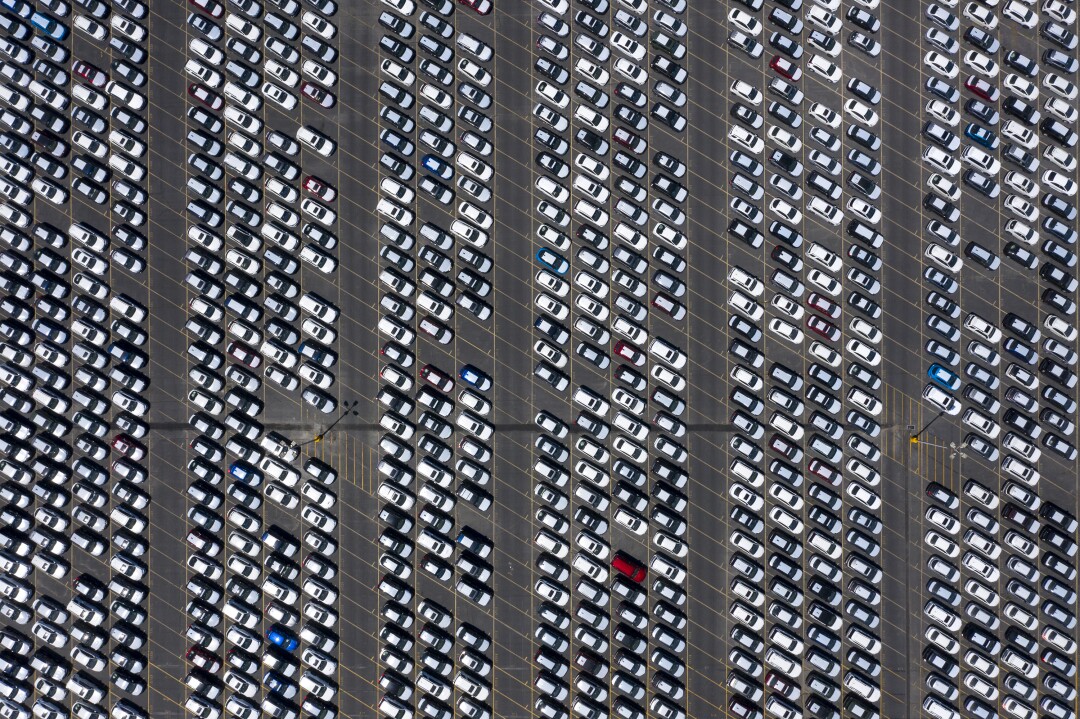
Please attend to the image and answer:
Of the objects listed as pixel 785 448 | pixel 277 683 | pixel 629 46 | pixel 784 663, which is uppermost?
pixel 629 46

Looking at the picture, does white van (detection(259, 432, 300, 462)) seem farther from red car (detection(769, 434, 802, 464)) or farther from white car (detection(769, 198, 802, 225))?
white car (detection(769, 198, 802, 225))

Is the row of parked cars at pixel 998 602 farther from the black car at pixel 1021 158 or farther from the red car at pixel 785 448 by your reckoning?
the black car at pixel 1021 158

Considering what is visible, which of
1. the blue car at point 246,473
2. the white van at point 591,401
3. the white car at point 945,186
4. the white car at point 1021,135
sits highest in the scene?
the white car at point 1021,135

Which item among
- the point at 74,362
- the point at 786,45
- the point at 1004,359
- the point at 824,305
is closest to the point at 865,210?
the point at 824,305

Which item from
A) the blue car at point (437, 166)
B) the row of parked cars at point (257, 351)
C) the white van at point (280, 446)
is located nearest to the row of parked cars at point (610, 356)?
the blue car at point (437, 166)

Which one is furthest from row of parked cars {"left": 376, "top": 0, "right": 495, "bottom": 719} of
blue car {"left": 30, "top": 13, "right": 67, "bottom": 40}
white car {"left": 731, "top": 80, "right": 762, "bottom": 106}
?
blue car {"left": 30, "top": 13, "right": 67, "bottom": 40}

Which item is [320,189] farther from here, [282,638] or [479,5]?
[282,638]
